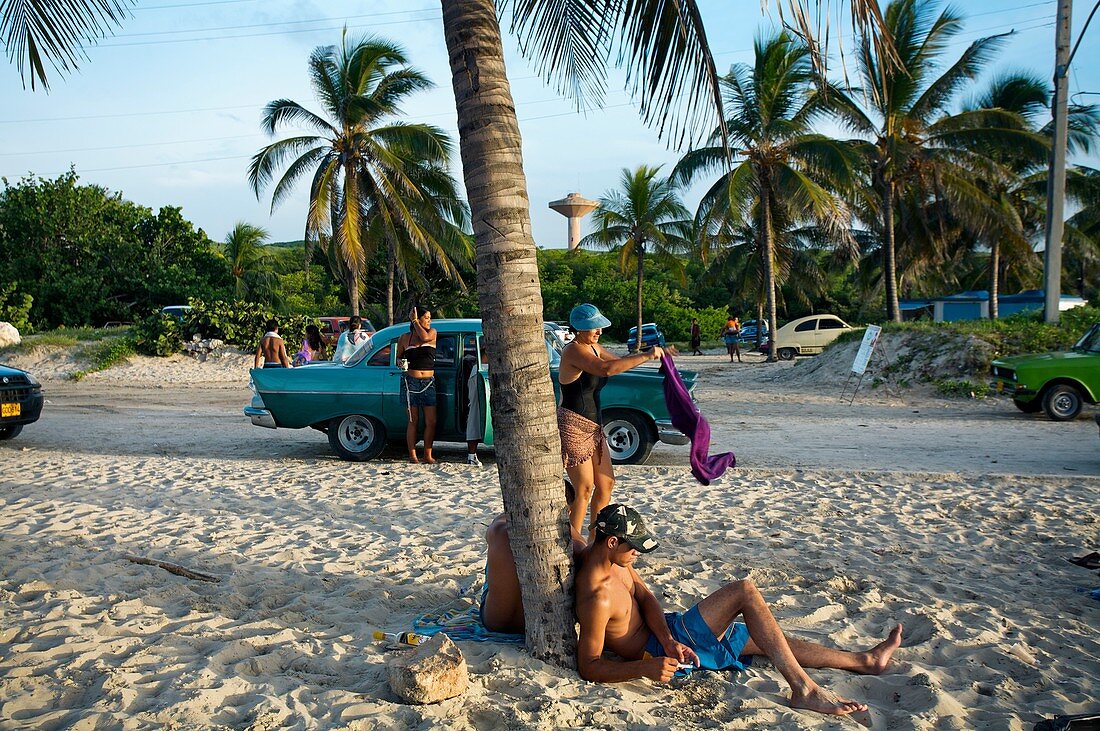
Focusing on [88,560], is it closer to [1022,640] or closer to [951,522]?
[1022,640]

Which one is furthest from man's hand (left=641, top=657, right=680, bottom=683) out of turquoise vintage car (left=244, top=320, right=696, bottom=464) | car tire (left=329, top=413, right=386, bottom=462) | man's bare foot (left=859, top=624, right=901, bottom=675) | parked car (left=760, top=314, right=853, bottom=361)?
parked car (left=760, top=314, right=853, bottom=361)

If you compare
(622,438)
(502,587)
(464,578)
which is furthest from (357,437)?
(502,587)

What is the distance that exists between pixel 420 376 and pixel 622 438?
2.46 metres

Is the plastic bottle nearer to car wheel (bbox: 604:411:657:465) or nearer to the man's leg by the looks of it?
the man's leg

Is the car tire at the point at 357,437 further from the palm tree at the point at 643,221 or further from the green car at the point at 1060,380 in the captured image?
the palm tree at the point at 643,221

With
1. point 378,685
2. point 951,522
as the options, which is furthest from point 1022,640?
point 378,685

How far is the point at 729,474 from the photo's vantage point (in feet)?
29.2

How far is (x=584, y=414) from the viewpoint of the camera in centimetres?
598

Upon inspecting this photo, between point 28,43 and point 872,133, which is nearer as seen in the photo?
point 28,43

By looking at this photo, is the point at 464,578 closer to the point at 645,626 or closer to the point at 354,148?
the point at 645,626

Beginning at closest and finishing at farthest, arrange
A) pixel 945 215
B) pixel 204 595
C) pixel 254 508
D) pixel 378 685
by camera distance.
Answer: pixel 378 685
pixel 204 595
pixel 254 508
pixel 945 215

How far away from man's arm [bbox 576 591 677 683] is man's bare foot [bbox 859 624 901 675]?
1.02 metres

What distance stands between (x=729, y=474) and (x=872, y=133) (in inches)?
758

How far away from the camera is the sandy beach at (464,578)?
3.68m
